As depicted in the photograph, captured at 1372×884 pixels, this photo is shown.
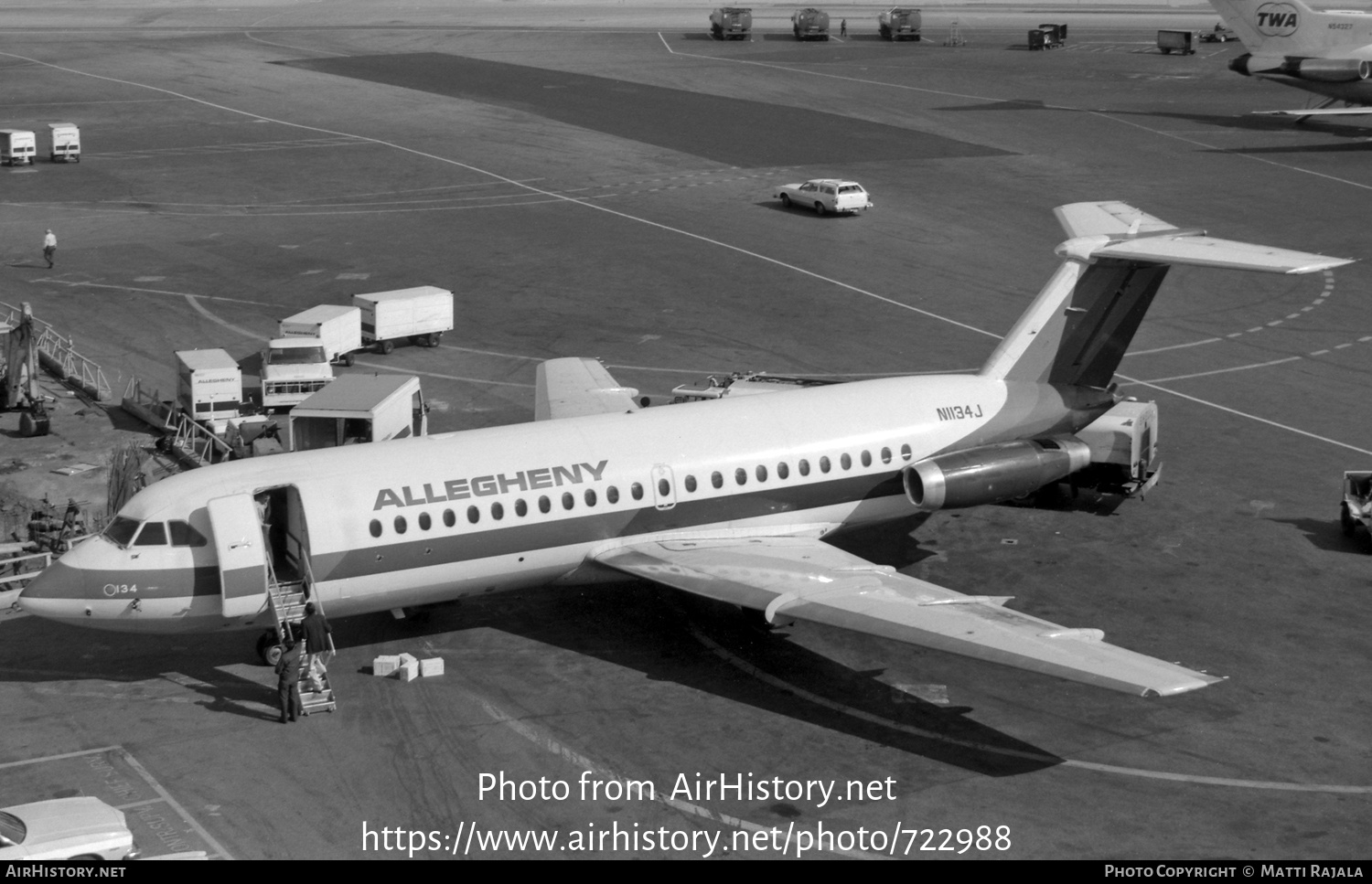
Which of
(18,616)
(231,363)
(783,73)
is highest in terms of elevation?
→ (783,73)

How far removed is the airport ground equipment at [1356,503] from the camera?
33406mm

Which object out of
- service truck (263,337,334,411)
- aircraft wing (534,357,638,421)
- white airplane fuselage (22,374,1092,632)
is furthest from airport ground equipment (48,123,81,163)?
white airplane fuselage (22,374,1092,632)

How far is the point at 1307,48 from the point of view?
268ft

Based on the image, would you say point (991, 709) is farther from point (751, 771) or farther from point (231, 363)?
point (231, 363)

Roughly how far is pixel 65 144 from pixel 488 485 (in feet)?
190

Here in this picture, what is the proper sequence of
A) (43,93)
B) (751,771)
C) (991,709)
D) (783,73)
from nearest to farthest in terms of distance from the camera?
A: (751,771)
(991,709)
(43,93)
(783,73)

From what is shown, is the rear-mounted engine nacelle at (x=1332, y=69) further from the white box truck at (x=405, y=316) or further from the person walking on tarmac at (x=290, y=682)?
the person walking on tarmac at (x=290, y=682)

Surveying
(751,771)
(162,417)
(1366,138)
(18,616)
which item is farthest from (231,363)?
(1366,138)

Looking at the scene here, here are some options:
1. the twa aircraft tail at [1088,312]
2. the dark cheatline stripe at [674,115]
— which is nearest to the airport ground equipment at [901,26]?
the dark cheatline stripe at [674,115]

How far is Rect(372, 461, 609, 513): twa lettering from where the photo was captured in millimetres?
27375

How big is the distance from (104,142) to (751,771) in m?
70.1

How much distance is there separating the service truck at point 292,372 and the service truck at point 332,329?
104cm

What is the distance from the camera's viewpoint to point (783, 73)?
10488 centimetres

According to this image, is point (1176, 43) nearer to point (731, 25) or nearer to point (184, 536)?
point (731, 25)
